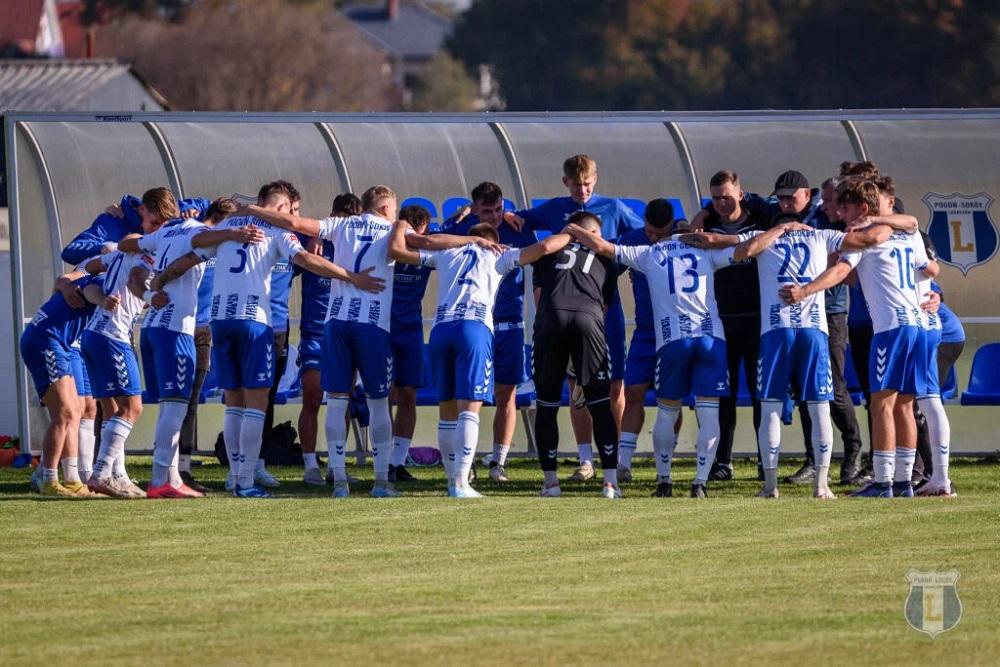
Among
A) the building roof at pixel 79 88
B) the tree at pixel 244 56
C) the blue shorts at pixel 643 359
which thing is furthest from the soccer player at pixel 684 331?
the tree at pixel 244 56

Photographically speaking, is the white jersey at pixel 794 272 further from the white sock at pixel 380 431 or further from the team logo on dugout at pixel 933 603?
the team logo on dugout at pixel 933 603

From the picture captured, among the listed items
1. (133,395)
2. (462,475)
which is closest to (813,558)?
(462,475)

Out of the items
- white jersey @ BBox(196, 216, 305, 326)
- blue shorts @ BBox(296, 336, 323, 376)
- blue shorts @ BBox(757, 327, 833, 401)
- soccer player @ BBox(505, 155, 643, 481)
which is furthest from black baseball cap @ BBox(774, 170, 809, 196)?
blue shorts @ BBox(296, 336, 323, 376)

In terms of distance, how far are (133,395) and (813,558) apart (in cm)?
524

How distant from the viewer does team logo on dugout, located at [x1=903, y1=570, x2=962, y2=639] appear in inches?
309

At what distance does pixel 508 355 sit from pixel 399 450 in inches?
45.7

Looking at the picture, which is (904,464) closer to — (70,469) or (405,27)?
(70,469)

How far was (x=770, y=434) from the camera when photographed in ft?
40.0

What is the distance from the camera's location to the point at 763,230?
12805mm

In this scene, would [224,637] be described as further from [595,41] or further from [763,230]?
[595,41]

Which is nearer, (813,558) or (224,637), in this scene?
(224,637)

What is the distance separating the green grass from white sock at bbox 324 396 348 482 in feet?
0.85

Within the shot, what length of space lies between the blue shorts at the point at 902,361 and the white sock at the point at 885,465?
43cm

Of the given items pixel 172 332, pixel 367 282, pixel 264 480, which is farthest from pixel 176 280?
pixel 264 480
